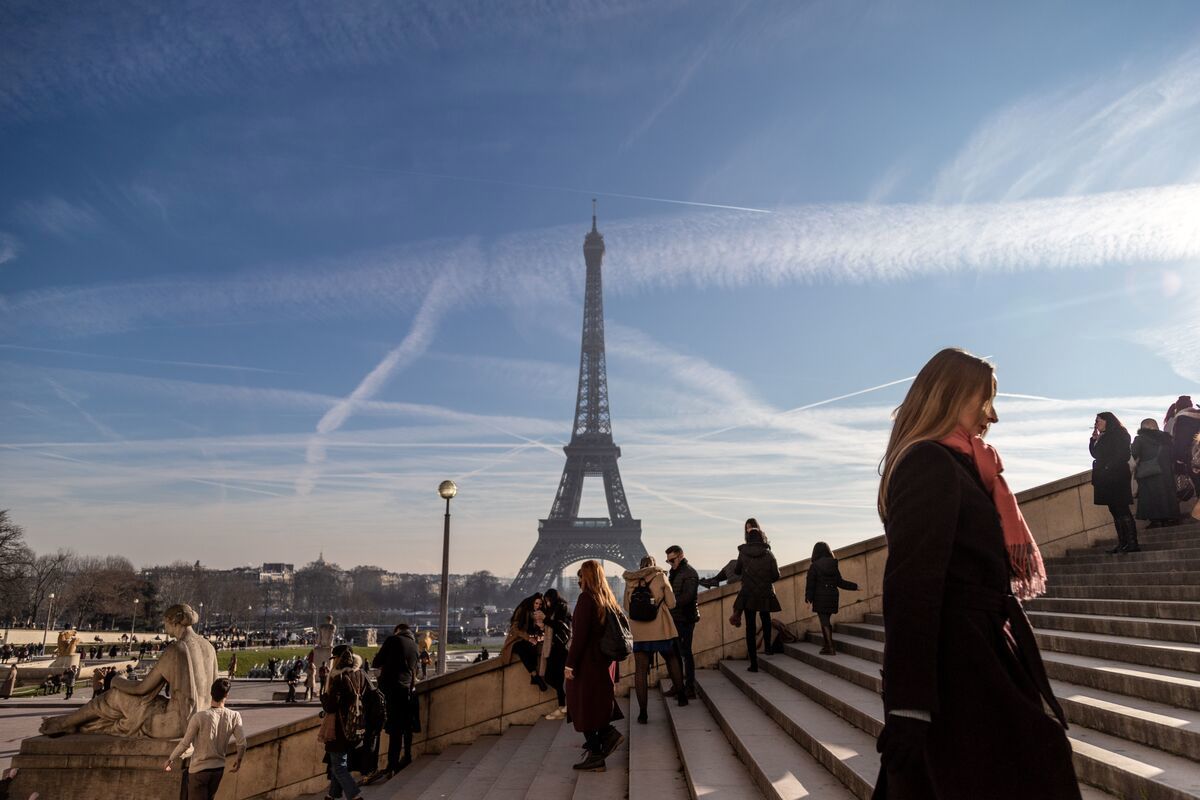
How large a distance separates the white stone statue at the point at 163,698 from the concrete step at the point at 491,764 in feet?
9.64

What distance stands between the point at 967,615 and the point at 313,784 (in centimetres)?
1050

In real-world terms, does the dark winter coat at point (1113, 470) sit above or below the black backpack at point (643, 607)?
above

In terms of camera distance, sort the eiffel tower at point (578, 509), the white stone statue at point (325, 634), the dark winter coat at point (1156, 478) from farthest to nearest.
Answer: the eiffel tower at point (578, 509) → the white stone statue at point (325, 634) → the dark winter coat at point (1156, 478)

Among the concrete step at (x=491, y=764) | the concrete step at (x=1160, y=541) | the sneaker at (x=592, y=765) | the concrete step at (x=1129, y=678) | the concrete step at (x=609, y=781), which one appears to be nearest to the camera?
the concrete step at (x=1129, y=678)

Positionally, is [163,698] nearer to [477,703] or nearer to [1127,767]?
[477,703]

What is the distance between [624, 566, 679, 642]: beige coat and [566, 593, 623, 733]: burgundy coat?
3.16 feet

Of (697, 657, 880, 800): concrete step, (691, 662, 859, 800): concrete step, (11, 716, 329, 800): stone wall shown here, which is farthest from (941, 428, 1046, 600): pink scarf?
(11, 716, 329, 800): stone wall

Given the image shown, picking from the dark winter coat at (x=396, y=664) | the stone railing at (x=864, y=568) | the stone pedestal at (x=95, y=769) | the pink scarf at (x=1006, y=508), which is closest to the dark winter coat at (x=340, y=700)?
the dark winter coat at (x=396, y=664)

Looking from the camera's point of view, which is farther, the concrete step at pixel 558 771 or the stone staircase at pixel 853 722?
the concrete step at pixel 558 771

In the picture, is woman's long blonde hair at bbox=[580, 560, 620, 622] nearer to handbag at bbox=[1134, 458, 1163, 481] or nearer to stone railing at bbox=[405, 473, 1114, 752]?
stone railing at bbox=[405, 473, 1114, 752]

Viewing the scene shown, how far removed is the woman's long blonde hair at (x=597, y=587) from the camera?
737cm

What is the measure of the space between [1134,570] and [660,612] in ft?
17.9

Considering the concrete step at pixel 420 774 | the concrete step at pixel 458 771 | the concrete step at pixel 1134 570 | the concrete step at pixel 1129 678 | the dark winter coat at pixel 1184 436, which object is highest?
the dark winter coat at pixel 1184 436

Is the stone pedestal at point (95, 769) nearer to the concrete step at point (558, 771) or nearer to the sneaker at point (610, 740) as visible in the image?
the concrete step at point (558, 771)
